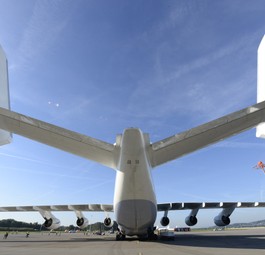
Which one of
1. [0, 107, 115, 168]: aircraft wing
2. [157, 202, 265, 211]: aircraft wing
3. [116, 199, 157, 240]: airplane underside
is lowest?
[116, 199, 157, 240]: airplane underside

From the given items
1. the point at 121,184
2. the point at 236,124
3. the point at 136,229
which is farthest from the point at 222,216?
the point at 236,124

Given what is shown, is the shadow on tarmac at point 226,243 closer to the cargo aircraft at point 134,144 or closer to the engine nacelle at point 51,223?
the cargo aircraft at point 134,144

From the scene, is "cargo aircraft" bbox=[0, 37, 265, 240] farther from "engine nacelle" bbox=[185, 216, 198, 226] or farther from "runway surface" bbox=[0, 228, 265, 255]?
"engine nacelle" bbox=[185, 216, 198, 226]

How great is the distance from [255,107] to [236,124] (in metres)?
1.16

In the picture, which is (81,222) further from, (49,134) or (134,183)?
(49,134)

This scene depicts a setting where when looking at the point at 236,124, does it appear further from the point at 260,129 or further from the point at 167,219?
the point at 167,219

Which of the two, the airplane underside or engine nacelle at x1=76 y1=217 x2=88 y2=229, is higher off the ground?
engine nacelle at x1=76 y1=217 x2=88 y2=229

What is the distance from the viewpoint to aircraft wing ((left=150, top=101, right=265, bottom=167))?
50.2ft

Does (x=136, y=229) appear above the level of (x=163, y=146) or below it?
below

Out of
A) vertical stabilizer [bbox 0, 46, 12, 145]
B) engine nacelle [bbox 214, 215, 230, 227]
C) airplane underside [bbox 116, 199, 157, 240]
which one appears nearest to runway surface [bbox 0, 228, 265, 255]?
airplane underside [bbox 116, 199, 157, 240]

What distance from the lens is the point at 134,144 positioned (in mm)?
18250

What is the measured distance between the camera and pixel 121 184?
19031 mm

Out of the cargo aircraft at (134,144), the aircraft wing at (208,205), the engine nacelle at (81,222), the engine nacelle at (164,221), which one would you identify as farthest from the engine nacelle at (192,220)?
the cargo aircraft at (134,144)

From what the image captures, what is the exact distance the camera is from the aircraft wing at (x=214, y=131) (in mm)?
15289
